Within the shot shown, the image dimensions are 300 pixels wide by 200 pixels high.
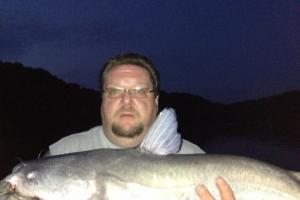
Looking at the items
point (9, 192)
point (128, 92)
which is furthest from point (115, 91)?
point (9, 192)

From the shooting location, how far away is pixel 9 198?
3.78 metres

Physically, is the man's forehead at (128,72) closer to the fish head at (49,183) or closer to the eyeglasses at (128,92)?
the eyeglasses at (128,92)

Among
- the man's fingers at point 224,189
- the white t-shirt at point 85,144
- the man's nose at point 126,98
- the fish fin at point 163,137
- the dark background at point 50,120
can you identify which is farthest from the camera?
the dark background at point 50,120

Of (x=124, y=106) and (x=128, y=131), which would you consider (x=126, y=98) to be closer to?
(x=124, y=106)

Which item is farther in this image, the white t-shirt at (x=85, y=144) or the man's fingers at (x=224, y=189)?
the white t-shirt at (x=85, y=144)

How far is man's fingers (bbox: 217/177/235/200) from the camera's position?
146 inches

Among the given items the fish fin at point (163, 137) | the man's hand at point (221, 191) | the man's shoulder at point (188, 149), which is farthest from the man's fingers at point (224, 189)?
the man's shoulder at point (188, 149)

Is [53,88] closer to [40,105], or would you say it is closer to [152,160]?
[40,105]

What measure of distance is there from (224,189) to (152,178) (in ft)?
1.77

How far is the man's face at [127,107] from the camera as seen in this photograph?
4902mm

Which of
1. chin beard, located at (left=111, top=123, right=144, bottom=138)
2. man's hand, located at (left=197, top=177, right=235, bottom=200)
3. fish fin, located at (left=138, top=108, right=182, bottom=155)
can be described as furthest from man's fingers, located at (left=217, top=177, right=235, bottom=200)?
chin beard, located at (left=111, top=123, right=144, bottom=138)

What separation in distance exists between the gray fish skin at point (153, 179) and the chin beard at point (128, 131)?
3.39ft

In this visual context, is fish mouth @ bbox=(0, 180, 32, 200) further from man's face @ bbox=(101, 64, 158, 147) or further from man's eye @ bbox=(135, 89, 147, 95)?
man's eye @ bbox=(135, 89, 147, 95)

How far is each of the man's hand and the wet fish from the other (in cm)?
4
